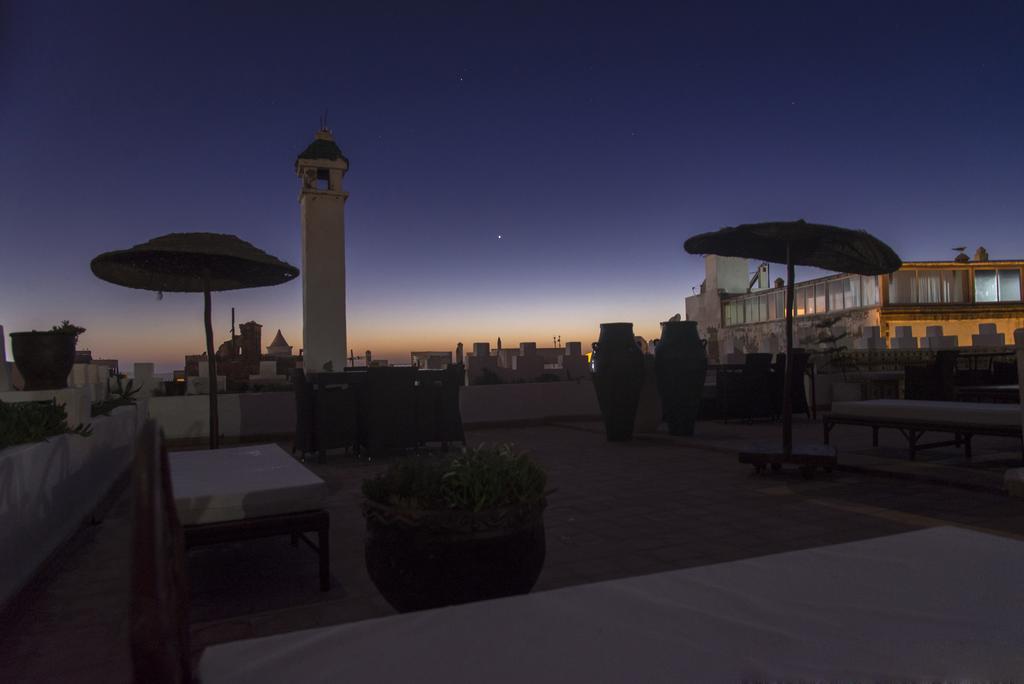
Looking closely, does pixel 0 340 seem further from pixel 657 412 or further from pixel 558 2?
pixel 558 2

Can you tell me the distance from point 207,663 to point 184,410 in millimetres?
8250

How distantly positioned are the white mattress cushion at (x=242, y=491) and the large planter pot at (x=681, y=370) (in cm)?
585

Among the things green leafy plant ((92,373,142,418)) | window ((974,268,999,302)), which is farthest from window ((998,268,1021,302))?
green leafy plant ((92,373,142,418))

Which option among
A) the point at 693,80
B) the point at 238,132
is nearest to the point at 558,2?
the point at 693,80

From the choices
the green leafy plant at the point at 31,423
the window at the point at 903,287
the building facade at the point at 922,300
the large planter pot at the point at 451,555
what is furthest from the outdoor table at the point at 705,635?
Result: the window at the point at 903,287

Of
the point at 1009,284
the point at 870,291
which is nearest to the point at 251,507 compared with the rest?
the point at 870,291

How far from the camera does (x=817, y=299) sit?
75.8ft

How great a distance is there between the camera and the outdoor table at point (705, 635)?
1063 mm

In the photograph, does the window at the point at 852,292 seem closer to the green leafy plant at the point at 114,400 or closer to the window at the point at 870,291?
the window at the point at 870,291

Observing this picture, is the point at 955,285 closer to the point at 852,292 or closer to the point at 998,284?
the point at 998,284

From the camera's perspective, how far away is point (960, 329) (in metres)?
20.9

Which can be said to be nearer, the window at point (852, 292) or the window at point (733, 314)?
the window at point (852, 292)

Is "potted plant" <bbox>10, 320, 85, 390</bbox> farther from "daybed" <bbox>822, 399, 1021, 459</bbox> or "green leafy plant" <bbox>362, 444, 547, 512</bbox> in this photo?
"daybed" <bbox>822, 399, 1021, 459</bbox>

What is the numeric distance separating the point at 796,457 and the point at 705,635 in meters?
4.45
